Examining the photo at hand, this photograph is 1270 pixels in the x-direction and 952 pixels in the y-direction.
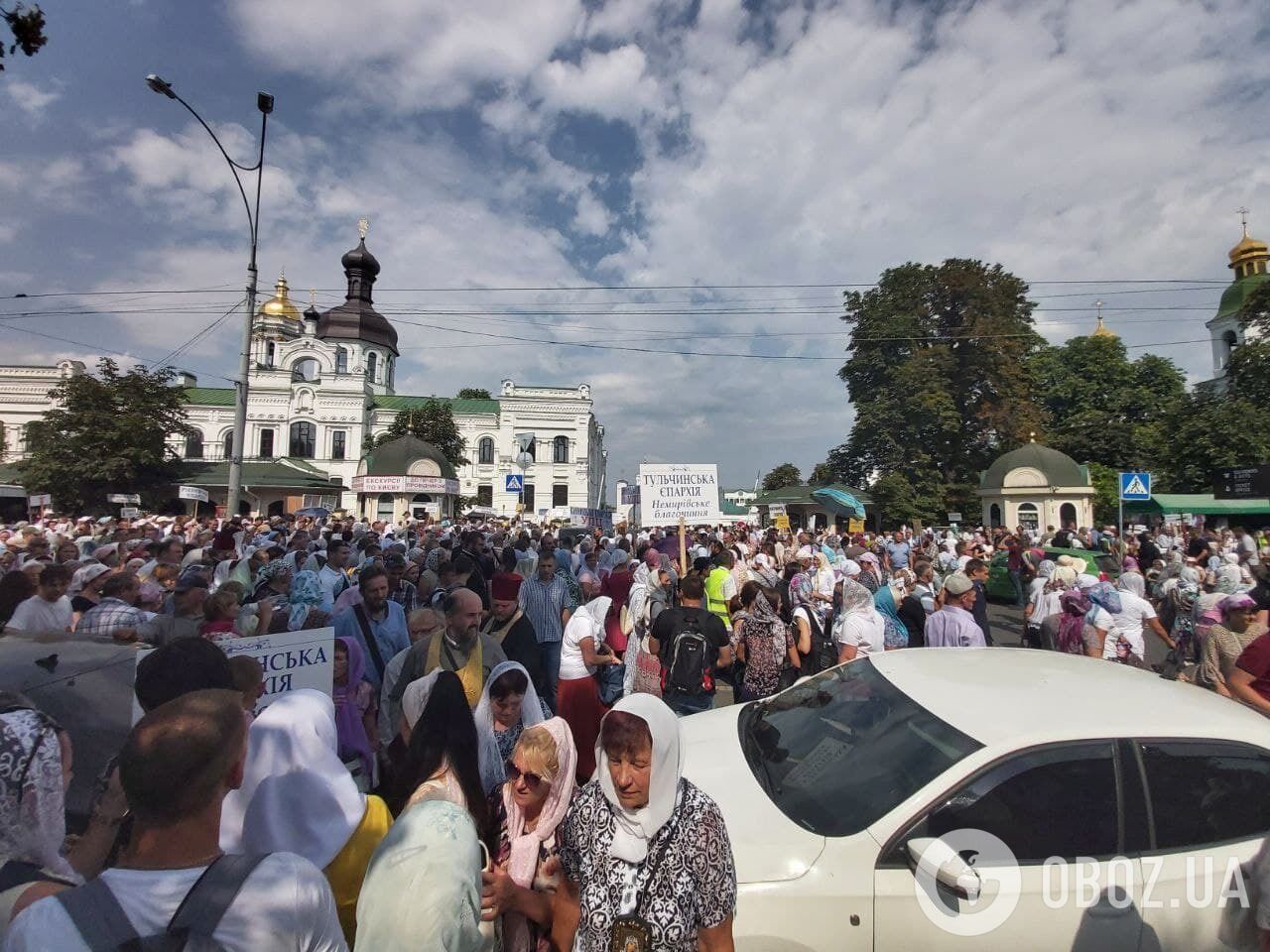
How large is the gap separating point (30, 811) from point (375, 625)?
3337mm

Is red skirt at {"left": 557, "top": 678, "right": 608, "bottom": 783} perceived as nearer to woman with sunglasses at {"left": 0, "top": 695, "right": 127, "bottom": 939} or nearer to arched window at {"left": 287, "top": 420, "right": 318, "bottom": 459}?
woman with sunglasses at {"left": 0, "top": 695, "right": 127, "bottom": 939}

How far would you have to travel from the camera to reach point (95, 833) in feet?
6.28

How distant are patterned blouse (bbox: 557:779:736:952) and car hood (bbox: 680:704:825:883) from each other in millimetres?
245

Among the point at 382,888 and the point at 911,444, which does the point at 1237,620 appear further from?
the point at 911,444

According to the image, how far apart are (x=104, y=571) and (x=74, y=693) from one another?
14.8 feet

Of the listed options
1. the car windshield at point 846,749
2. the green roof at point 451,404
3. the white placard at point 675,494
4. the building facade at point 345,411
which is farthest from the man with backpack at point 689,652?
the green roof at point 451,404

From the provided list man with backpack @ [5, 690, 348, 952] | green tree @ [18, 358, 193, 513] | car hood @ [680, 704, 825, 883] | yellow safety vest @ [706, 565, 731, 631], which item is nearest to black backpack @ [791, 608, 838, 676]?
yellow safety vest @ [706, 565, 731, 631]

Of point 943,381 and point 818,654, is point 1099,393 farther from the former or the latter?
point 818,654

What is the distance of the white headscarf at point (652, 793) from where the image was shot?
2.01m

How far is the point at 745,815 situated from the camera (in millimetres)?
2770

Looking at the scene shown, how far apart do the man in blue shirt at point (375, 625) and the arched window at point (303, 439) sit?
5768cm

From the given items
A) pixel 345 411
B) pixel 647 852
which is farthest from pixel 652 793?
pixel 345 411

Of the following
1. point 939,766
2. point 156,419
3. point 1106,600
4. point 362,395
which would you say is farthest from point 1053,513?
point 362,395

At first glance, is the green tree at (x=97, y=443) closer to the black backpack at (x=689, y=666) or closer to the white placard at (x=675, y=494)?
the white placard at (x=675, y=494)
